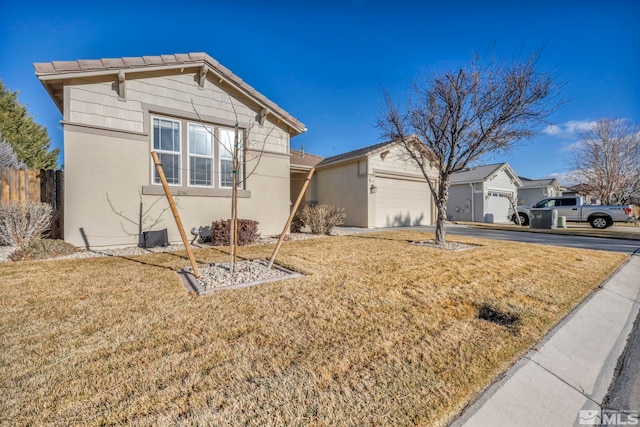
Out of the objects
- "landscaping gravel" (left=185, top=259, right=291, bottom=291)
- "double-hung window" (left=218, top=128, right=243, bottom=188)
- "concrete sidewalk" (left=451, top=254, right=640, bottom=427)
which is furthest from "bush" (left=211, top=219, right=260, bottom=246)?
"concrete sidewalk" (left=451, top=254, right=640, bottom=427)

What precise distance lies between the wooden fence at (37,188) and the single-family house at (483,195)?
2293 cm

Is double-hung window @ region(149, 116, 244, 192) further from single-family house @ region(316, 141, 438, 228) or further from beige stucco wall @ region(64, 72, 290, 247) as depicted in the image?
single-family house @ region(316, 141, 438, 228)

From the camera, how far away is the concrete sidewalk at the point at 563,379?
5.62 ft

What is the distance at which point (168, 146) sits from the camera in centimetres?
775

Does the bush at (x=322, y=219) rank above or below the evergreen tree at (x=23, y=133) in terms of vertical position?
below

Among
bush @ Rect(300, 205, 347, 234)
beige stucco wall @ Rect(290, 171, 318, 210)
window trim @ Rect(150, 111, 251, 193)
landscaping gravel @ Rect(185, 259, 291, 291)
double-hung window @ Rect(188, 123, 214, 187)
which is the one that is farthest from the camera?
beige stucco wall @ Rect(290, 171, 318, 210)

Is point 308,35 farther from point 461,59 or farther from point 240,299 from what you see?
point 240,299

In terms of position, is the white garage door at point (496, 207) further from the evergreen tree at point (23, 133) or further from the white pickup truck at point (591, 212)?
the evergreen tree at point (23, 133)

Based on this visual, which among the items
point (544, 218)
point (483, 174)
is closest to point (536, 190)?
point (483, 174)

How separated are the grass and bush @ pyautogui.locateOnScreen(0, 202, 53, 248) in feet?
7.94

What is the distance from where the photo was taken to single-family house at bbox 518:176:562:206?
2667 cm

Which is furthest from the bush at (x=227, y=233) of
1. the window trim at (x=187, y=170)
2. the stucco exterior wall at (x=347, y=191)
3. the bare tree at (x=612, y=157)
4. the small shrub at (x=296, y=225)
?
the bare tree at (x=612, y=157)

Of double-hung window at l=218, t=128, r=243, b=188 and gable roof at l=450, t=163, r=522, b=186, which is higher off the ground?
gable roof at l=450, t=163, r=522, b=186

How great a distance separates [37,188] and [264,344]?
914cm
